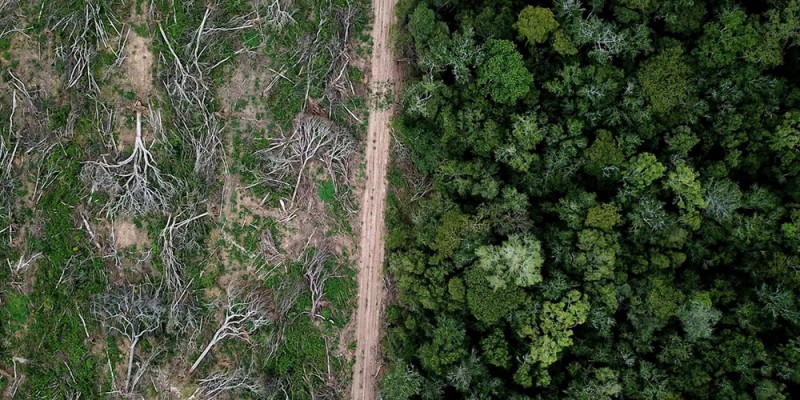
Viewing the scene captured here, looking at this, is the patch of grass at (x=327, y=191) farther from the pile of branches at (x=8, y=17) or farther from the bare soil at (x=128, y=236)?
the pile of branches at (x=8, y=17)

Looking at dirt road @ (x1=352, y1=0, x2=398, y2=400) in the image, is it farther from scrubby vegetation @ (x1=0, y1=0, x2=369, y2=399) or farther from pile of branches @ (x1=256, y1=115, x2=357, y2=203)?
pile of branches @ (x1=256, y1=115, x2=357, y2=203)

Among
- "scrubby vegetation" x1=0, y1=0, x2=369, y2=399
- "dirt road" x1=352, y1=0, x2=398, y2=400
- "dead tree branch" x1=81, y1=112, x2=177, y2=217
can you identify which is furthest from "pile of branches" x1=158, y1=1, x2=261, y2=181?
"dirt road" x1=352, y1=0, x2=398, y2=400

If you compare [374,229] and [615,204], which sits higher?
[615,204]

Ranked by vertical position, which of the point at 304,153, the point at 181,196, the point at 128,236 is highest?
the point at 304,153

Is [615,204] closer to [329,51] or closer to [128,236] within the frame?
[329,51]

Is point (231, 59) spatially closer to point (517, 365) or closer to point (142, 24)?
point (142, 24)

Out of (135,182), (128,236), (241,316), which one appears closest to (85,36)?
(135,182)

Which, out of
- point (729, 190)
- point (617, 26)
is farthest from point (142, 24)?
point (729, 190)
